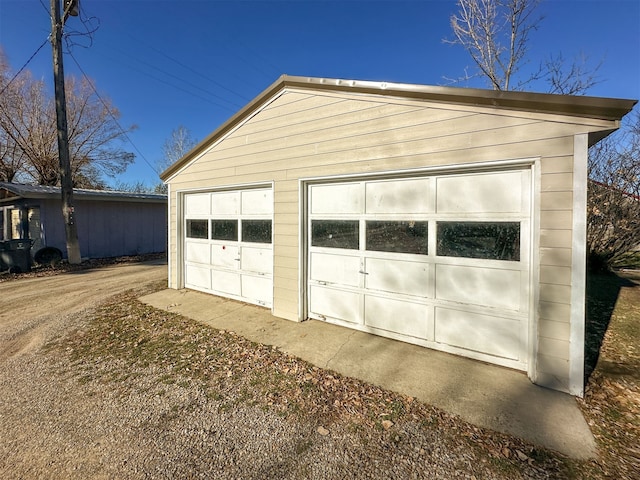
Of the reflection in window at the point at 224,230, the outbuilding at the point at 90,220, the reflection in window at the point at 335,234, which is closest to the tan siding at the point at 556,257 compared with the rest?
the reflection in window at the point at 335,234

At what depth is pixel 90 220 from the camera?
38.0ft

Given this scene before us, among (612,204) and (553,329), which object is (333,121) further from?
(612,204)

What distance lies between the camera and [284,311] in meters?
4.80

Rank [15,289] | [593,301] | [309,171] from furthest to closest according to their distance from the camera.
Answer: [15,289] < [593,301] < [309,171]

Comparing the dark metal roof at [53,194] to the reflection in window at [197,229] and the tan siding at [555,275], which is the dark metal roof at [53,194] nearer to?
the reflection in window at [197,229]

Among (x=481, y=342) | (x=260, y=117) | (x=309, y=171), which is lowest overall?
(x=481, y=342)

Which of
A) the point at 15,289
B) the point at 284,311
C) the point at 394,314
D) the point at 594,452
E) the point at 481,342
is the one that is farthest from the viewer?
the point at 15,289

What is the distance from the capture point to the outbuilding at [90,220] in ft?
34.8

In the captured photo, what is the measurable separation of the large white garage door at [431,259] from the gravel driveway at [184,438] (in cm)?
129

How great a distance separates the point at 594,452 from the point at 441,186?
106 inches

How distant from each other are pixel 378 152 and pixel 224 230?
142 inches

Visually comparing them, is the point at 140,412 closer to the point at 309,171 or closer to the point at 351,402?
the point at 351,402

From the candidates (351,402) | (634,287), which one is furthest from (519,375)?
(634,287)

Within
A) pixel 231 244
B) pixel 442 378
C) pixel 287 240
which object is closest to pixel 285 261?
pixel 287 240
